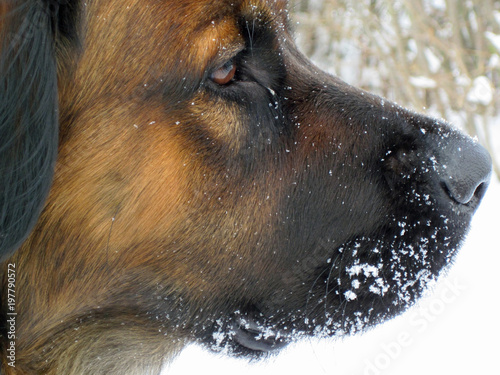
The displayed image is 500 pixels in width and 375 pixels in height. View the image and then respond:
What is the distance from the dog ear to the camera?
154cm

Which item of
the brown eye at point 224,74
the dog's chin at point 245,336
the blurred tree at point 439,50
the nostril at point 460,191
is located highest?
the brown eye at point 224,74

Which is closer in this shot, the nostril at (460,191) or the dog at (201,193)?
the dog at (201,193)

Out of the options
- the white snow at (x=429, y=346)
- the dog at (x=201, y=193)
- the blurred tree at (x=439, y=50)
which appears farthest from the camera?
the blurred tree at (x=439, y=50)

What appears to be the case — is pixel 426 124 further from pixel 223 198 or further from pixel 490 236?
pixel 490 236

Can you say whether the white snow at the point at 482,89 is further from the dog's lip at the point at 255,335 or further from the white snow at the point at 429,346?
the dog's lip at the point at 255,335

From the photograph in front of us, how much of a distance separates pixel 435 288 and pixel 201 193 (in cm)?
104

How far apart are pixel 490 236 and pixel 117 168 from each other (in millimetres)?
3828

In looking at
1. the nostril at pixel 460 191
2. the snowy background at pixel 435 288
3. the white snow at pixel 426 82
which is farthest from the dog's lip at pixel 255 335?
the white snow at pixel 426 82

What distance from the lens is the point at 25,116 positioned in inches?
61.7

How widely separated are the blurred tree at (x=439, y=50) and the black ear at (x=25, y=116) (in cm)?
457

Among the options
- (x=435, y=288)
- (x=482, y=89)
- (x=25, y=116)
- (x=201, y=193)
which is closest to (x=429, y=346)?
(x=435, y=288)

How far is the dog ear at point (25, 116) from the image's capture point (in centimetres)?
154

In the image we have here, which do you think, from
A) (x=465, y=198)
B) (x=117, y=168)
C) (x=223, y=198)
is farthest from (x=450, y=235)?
(x=117, y=168)

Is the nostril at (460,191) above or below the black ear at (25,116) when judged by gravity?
below
